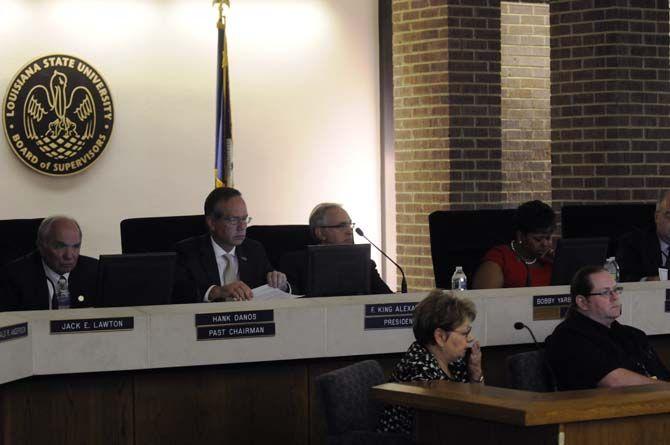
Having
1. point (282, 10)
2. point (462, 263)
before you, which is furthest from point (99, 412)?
point (282, 10)

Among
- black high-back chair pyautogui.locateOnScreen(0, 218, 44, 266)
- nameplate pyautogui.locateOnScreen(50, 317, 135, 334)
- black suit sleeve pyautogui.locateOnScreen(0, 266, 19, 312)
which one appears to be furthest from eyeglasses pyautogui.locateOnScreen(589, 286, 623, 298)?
black high-back chair pyautogui.locateOnScreen(0, 218, 44, 266)

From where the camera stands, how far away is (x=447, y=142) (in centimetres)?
812

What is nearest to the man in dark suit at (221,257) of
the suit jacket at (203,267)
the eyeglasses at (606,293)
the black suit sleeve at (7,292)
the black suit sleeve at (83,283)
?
the suit jacket at (203,267)

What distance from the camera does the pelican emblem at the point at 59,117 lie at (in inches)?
279

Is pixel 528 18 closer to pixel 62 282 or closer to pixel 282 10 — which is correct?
pixel 282 10

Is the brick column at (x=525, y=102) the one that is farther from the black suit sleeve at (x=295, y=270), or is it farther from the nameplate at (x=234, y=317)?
the nameplate at (x=234, y=317)

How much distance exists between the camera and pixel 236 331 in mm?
4305

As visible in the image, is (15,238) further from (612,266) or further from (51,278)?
(612,266)

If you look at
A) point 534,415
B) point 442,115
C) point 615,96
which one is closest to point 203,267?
point 534,415

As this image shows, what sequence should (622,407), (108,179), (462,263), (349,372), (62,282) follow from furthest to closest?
(108,179)
(462,263)
(62,282)
(349,372)
(622,407)

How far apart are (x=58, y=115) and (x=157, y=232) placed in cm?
169

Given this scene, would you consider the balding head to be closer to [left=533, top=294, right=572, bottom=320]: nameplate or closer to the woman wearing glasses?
the woman wearing glasses

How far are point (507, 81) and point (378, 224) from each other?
1.62 meters

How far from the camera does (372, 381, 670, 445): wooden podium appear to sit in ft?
9.77
